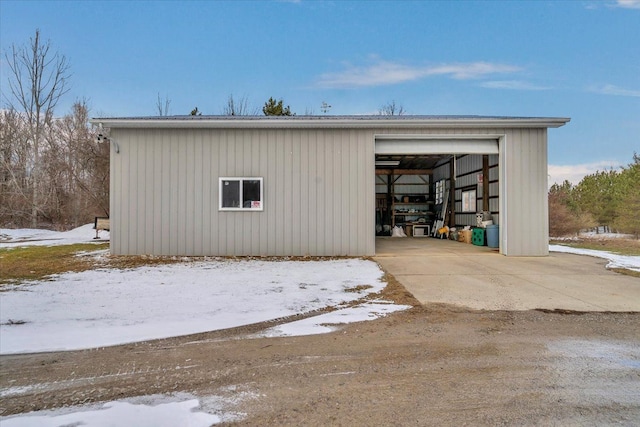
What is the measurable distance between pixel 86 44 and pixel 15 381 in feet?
67.6

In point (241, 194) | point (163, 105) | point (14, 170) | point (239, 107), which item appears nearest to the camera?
point (241, 194)

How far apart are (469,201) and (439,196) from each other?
10.1 ft

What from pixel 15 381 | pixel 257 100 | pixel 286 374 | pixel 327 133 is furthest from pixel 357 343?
pixel 257 100

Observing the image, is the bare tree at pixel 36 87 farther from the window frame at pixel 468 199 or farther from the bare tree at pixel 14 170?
the window frame at pixel 468 199

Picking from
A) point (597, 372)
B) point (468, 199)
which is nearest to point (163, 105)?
point (468, 199)

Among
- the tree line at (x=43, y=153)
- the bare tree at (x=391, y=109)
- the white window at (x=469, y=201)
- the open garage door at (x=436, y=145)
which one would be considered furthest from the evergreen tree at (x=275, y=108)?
the open garage door at (x=436, y=145)

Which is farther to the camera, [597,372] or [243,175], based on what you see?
[243,175]

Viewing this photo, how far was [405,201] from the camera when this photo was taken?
18.1 metres

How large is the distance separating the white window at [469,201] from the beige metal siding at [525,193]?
→ 4516mm

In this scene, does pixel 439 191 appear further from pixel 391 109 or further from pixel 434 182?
pixel 391 109

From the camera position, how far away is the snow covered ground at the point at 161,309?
2.10m

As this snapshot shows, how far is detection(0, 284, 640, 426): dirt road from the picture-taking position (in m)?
2.11

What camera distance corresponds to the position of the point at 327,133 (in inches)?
362

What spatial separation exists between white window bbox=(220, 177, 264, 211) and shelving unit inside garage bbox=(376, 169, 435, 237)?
987 cm
